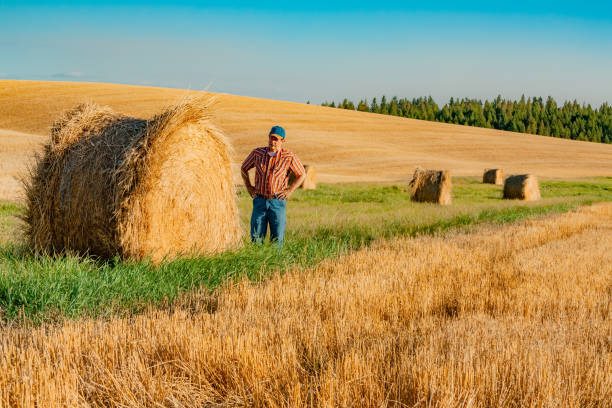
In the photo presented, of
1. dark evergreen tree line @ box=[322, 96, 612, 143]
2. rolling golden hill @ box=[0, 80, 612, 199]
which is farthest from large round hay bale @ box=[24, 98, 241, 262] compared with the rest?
dark evergreen tree line @ box=[322, 96, 612, 143]

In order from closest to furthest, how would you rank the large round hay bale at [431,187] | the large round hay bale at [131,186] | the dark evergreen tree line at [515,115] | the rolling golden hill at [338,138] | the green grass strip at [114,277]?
the green grass strip at [114,277]
the large round hay bale at [131,186]
the large round hay bale at [431,187]
the rolling golden hill at [338,138]
the dark evergreen tree line at [515,115]

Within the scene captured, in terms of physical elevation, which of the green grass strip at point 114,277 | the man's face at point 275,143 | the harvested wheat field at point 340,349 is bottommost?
the green grass strip at point 114,277

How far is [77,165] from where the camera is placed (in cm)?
760

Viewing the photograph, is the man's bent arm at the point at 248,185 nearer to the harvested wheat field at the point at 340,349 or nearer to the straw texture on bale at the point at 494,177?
the harvested wheat field at the point at 340,349

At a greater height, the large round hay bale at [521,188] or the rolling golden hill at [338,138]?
the rolling golden hill at [338,138]

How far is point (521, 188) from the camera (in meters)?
23.1

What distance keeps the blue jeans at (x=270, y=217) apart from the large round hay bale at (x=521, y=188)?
1633cm

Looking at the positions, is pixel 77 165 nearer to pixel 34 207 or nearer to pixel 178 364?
pixel 34 207

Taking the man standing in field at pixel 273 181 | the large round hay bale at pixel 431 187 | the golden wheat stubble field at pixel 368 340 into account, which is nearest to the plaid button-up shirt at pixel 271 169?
the man standing in field at pixel 273 181

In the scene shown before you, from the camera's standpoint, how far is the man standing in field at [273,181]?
8727mm

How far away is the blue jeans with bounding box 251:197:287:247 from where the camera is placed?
8.79 metres

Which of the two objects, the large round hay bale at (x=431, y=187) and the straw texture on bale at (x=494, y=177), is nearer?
the large round hay bale at (x=431, y=187)

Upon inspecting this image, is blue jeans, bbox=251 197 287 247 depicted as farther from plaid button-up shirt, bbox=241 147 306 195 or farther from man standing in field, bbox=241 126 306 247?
plaid button-up shirt, bbox=241 147 306 195

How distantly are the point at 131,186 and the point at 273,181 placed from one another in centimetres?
215
